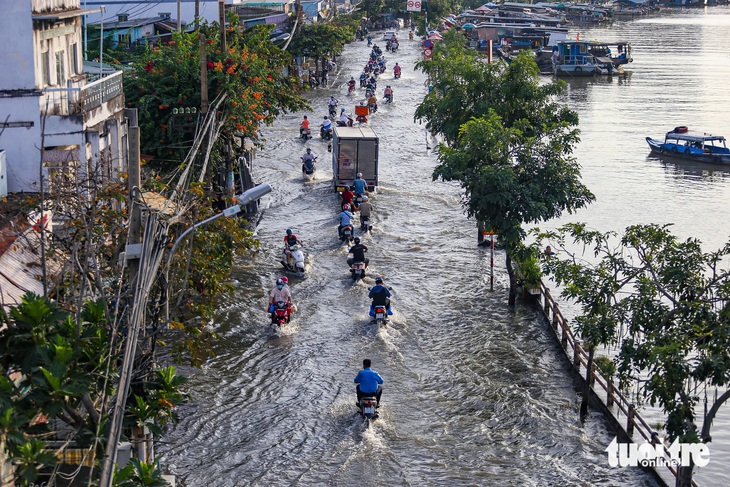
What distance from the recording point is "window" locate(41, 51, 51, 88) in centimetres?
2292

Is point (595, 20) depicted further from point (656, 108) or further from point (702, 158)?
point (702, 158)

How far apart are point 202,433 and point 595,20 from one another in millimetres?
115828

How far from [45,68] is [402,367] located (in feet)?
34.4

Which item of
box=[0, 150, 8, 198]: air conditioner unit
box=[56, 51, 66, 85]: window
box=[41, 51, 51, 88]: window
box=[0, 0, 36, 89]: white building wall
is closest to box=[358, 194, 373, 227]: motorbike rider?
box=[56, 51, 66, 85]: window

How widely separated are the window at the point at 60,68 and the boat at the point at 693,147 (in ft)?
100

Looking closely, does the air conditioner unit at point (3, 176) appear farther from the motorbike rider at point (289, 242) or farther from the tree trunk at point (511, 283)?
the tree trunk at point (511, 283)

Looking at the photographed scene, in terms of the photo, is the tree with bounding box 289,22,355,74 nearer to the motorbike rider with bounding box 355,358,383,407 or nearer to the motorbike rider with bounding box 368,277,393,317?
the motorbike rider with bounding box 368,277,393,317

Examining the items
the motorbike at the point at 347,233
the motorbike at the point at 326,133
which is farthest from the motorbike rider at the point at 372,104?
the motorbike at the point at 347,233

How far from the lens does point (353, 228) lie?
3072 cm

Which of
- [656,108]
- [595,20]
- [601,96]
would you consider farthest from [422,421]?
[595,20]

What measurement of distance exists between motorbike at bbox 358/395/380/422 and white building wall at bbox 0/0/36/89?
10.2 m

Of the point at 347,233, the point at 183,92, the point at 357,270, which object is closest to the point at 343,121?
the point at 347,233

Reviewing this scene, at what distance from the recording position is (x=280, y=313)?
22516 mm

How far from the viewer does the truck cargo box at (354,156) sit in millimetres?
35125
